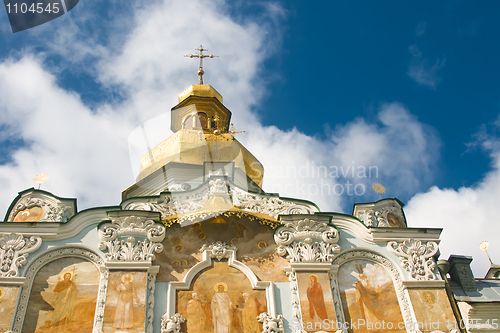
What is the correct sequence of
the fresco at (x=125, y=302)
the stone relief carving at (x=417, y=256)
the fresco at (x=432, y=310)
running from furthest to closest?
the stone relief carving at (x=417, y=256) → the fresco at (x=432, y=310) → the fresco at (x=125, y=302)

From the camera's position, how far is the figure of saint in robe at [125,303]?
8539 mm

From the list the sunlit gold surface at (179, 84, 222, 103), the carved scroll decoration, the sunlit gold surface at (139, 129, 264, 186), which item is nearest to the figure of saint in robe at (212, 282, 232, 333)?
the carved scroll decoration

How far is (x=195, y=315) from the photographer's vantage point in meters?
8.96

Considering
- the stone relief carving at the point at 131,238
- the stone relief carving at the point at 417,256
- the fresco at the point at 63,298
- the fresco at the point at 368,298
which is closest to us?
the fresco at the point at 63,298

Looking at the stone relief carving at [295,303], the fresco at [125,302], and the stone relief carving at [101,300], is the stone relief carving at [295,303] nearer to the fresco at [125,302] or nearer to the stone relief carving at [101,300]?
the fresco at [125,302]

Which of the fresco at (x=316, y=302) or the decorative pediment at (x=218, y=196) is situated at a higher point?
the decorative pediment at (x=218, y=196)

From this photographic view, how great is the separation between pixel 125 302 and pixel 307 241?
11.0ft

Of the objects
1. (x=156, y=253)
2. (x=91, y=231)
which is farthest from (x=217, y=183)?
(x=91, y=231)

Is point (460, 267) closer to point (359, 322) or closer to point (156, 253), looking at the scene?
point (359, 322)

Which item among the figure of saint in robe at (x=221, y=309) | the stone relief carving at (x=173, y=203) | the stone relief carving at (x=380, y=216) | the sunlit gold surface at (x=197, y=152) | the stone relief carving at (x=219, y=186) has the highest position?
the sunlit gold surface at (x=197, y=152)

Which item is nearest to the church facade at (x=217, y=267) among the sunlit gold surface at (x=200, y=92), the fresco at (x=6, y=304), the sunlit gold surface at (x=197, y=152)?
the fresco at (x=6, y=304)

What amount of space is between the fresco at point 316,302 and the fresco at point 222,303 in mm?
689

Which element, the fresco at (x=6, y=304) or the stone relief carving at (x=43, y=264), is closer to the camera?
the fresco at (x=6, y=304)

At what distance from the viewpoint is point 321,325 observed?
8750 millimetres
